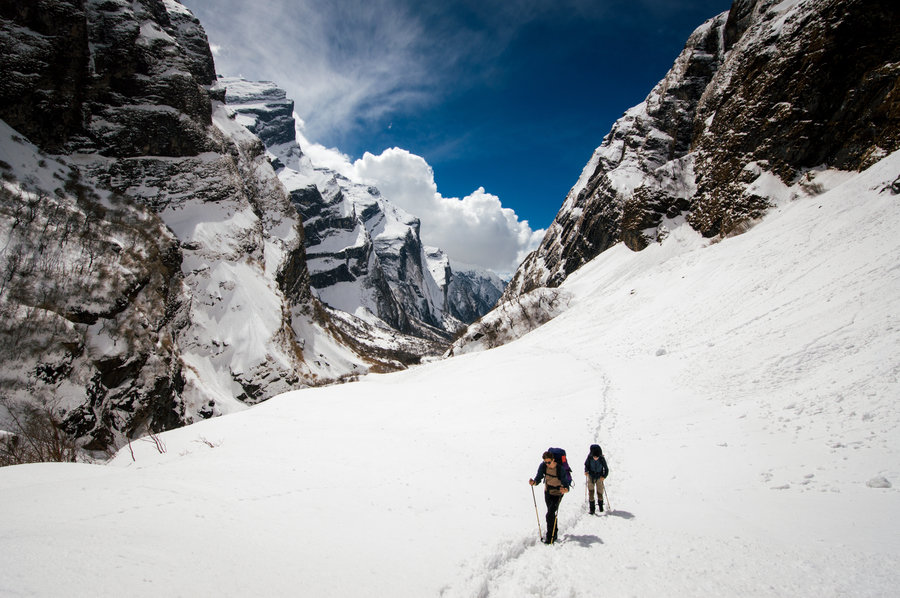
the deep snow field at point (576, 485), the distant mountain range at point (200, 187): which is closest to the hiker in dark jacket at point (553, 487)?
the deep snow field at point (576, 485)

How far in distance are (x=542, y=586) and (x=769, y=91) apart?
52749 mm

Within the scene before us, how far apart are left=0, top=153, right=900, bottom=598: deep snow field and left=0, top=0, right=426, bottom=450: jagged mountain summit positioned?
102 ft

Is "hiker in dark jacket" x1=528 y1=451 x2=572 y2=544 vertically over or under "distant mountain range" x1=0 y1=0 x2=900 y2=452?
under

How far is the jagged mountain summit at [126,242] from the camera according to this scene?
38.8m

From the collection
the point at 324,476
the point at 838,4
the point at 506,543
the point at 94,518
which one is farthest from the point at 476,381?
the point at 838,4

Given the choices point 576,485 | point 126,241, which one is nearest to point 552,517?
point 576,485

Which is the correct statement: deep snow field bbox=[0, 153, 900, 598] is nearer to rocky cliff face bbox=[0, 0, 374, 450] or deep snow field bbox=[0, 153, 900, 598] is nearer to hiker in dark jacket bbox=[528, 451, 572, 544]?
hiker in dark jacket bbox=[528, 451, 572, 544]

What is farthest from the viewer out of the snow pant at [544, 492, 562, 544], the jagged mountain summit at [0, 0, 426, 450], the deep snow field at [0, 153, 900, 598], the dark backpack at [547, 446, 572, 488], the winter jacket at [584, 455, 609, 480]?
the jagged mountain summit at [0, 0, 426, 450]

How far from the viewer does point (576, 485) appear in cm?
1026

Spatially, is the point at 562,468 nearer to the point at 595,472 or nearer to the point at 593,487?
the point at 595,472

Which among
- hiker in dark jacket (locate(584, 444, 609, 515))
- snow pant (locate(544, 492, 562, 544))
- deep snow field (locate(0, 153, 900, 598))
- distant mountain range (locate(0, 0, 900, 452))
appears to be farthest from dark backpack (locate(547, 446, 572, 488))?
distant mountain range (locate(0, 0, 900, 452))

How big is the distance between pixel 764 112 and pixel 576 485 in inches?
1894

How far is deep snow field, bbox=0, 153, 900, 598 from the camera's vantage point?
520cm

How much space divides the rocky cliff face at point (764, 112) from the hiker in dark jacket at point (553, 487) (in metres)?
37.6
